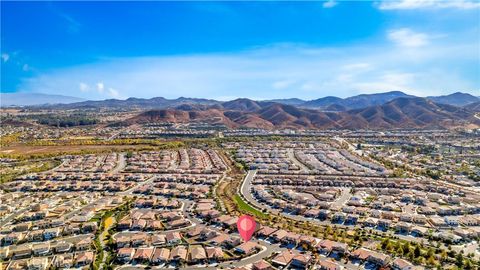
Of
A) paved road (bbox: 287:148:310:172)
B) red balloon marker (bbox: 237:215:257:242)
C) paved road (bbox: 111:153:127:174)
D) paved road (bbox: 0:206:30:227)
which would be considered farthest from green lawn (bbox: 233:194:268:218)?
paved road (bbox: 111:153:127:174)

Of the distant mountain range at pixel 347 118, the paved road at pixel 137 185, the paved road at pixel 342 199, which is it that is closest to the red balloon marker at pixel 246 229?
the paved road at pixel 342 199

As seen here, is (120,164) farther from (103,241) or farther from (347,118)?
(347,118)

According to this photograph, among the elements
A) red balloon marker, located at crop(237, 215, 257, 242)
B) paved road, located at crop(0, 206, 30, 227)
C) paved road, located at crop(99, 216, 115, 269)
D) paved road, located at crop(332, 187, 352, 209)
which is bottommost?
paved road, located at crop(99, 216, 115, 269)

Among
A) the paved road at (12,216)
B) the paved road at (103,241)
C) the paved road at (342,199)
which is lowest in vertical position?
the paved road at (103,241)

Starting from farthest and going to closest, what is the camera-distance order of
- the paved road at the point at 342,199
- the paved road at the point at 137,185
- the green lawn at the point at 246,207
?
the paved road at the point at 137,185 → the paved road at the point at 342,199 → the green lawn at the point at 246,207

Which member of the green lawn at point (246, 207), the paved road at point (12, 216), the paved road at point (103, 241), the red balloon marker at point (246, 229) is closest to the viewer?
the paved road at point (103, 241)

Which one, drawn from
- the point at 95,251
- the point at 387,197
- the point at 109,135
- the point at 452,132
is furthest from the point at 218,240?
the point at 452,132

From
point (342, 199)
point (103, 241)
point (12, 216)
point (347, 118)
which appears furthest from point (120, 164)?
point (347, 118)

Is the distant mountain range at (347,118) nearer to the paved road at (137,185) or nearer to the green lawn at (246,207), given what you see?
the paved road at (137,185)

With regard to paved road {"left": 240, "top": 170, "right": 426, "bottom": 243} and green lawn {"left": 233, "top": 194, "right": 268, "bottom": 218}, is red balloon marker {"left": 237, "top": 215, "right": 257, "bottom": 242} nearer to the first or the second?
green lawn {"left": 233, "top": 194, "right": 268, "bottom": 218}

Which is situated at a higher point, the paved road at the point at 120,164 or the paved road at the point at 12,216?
the paved road at the point at 120,164

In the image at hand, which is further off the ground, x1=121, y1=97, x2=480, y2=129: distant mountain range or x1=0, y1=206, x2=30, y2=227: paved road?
x1=121, y1=97, x2=480, y2=129: distant mountain range

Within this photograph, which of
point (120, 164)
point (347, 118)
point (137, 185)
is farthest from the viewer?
point (347, 118)
